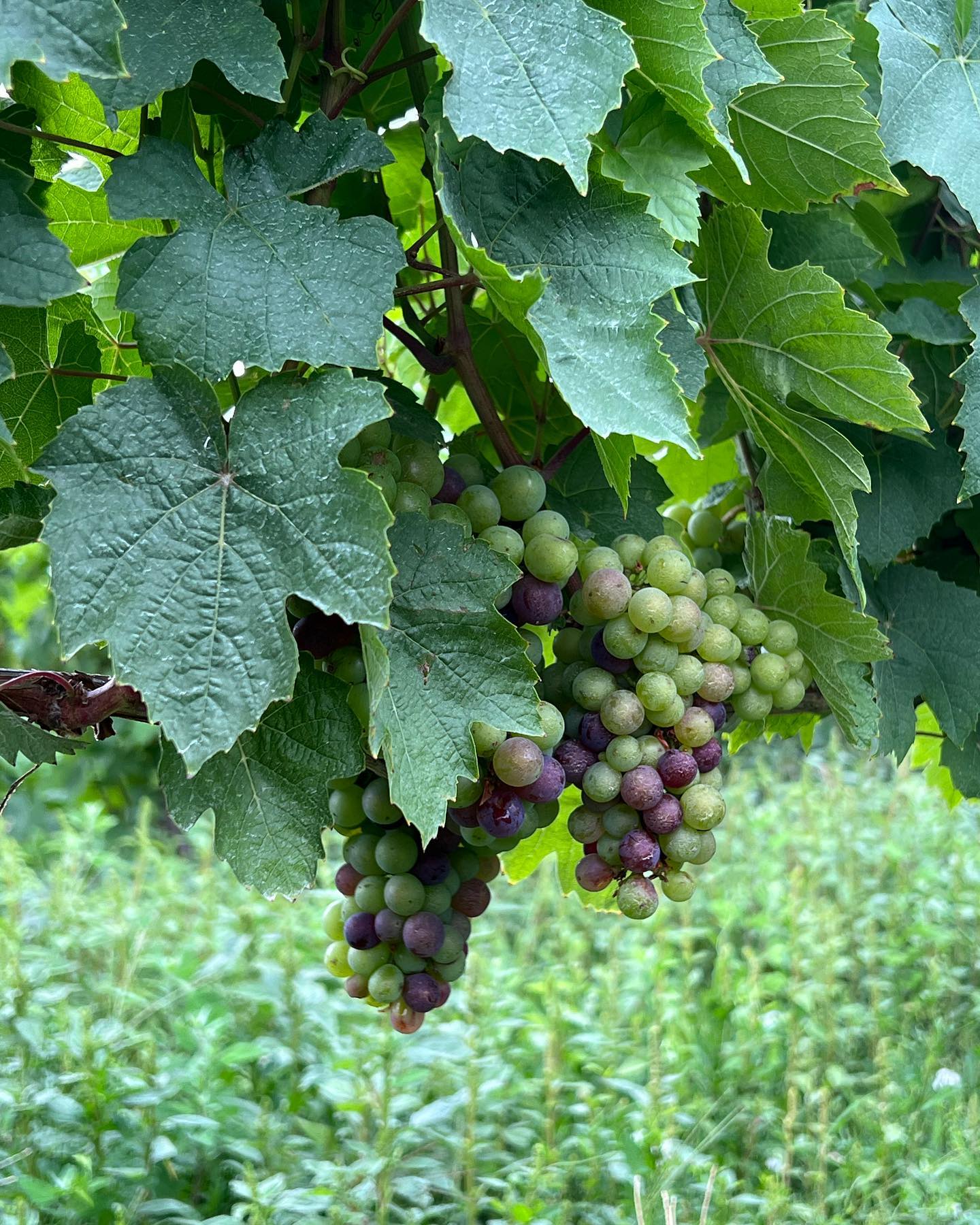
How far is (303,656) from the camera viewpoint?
59 centimetres

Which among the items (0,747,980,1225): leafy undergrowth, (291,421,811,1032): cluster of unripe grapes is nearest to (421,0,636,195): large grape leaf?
(291,421,811,1032): cluster of unripe grapes

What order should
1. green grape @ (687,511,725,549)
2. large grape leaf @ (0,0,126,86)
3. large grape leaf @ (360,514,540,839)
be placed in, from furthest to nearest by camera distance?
green grape @ (687,511,725,549)
large grape leaf @ (360,514,540,839)
large grape leaf @ (0,0,126,86)

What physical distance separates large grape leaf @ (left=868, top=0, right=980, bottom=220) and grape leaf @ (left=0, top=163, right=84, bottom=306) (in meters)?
0.49

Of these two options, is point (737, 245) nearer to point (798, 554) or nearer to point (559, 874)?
point (798, 554)

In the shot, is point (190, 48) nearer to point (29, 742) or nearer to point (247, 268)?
point (247, 268)

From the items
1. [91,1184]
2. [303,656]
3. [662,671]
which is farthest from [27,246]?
[91,1184]

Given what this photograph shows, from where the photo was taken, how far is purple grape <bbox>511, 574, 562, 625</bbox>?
64 centimetres

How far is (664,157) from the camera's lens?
2.00 ft

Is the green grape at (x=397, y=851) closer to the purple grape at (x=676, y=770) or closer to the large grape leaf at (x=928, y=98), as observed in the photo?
the purple grape at (x=676, y=770)

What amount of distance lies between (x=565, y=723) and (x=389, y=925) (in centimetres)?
18

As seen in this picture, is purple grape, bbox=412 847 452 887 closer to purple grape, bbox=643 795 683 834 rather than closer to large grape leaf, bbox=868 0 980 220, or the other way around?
purple grape, bbox=643 795 683 834

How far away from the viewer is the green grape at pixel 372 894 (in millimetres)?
734

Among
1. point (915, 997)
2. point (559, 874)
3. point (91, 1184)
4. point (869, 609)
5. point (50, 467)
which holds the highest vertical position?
point (50, 467)

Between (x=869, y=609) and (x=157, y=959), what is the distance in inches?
56.2
